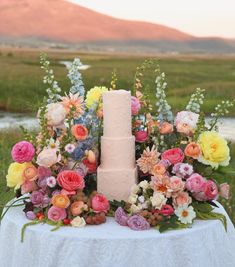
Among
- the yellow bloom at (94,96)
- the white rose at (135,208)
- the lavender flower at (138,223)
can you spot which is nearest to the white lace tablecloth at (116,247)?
the lavender flower at (138,223)

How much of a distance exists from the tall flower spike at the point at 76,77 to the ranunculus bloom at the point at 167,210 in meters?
1.00

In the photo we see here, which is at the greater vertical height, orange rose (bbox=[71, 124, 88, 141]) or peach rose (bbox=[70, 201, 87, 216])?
orange rose (bbox=[71, 124, 88, 141])

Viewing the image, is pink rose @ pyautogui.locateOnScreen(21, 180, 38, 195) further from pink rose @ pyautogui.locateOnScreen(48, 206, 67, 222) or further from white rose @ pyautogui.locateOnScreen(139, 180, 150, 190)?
white rose @ pyautogui.locateOnScreen(139, 180, 150, 190)

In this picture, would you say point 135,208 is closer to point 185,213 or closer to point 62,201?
Result: point 185,213

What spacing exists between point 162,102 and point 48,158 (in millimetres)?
853

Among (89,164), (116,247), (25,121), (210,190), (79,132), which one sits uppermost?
(79,132)

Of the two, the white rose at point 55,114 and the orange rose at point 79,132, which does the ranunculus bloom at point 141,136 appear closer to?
the orange rose at point 79,132

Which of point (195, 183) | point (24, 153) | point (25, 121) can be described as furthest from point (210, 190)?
point (25, 121)

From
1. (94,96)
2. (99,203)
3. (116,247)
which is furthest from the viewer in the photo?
Answer: (94,96)

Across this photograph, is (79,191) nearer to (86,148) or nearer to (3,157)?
(86,148)

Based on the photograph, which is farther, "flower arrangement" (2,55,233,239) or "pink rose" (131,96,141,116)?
"pink rose" (131,96,141,116)

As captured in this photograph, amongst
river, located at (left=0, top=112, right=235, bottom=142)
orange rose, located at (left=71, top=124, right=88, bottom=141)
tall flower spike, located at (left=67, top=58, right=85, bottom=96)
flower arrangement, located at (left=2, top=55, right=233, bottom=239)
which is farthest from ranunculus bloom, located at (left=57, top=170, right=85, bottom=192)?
river, located at (left=0, top=112, right=235, bottom=142)

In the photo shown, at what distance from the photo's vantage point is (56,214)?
4.16m

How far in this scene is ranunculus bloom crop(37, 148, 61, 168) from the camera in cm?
417
